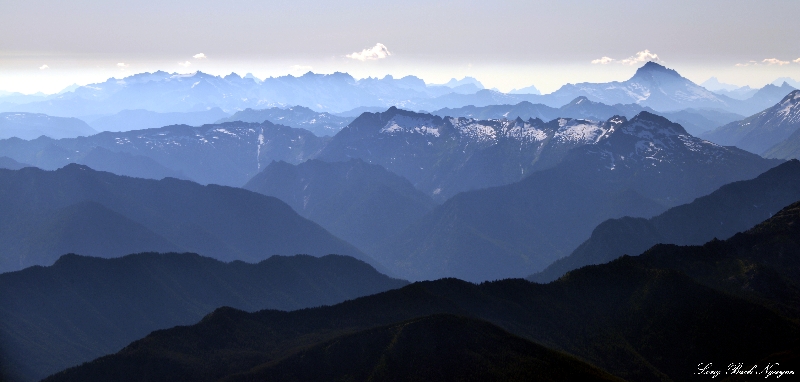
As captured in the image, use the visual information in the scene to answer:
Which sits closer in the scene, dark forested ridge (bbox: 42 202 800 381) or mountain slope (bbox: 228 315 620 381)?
mountain slope (bbox: 228 315 620 381)

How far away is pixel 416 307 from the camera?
7692 inches

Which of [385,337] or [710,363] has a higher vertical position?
[385,337]

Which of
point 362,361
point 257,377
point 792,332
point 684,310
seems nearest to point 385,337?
→ point 362,361

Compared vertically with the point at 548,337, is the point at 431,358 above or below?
above

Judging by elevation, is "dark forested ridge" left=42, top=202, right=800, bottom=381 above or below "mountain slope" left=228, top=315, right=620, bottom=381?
below

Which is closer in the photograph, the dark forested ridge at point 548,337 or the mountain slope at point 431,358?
the mountain slope at point 431,358

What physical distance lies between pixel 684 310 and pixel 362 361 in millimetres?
95192

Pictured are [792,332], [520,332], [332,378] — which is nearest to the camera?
[332,378]

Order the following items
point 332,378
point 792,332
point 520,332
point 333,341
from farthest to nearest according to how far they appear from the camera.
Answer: point 520,332, point 792,332, point 333,341, point 332,378

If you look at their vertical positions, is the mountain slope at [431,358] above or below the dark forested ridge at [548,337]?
above

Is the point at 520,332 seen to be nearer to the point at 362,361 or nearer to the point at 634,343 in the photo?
the point at 634,343

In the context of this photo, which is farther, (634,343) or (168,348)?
(634,343)

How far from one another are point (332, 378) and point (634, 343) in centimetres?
8889

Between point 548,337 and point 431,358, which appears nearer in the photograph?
point 431,358
